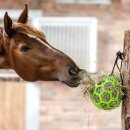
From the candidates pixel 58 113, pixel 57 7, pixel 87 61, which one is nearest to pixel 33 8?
pixel 57 7

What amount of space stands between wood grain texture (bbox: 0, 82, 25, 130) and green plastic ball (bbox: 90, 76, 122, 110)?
297 centimetres

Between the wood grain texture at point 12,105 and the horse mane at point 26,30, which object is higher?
the horse mane at point 26,30

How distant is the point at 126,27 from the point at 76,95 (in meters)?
0.88

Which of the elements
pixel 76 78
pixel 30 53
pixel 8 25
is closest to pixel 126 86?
pixel 76 78

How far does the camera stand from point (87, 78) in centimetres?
159

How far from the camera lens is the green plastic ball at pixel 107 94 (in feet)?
5.07

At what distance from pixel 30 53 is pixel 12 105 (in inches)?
108

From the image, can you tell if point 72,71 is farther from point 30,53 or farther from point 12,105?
point 12,105

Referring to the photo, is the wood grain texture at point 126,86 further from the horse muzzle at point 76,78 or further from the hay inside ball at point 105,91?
Answer: the horse muzzle at point 76,78

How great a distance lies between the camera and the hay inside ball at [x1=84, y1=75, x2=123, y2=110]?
1545mm

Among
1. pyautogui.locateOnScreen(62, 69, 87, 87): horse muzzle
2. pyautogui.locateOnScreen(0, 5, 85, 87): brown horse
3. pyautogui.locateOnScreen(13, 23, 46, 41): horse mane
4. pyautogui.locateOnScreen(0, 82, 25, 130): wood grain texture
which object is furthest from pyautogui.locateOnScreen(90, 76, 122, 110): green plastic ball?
pyautogui.locateOnScreen(0, 82, 25, 130): wood grain texture

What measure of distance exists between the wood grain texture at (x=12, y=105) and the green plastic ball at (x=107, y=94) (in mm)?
2967

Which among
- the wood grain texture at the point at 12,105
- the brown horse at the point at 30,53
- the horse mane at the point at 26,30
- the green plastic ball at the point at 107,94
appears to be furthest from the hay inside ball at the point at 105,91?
the wood grain texture at the point at 12,105

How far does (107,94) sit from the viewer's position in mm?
1550
